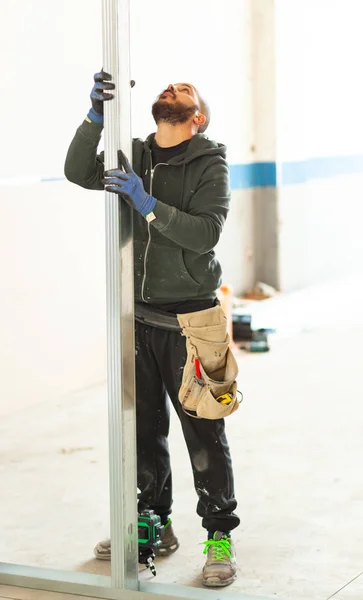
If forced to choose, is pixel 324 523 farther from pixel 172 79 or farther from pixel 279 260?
pixel 279 260

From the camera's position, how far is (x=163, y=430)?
306 cm

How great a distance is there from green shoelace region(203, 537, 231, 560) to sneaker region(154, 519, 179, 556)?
20 cm

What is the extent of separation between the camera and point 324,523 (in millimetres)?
3346

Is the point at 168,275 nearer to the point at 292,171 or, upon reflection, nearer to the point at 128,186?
the point at 128,186

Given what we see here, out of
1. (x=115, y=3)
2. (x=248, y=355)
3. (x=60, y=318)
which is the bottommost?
(x=248, y=355)

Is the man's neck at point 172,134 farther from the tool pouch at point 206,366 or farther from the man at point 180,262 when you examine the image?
the tool pouch at point 206,366

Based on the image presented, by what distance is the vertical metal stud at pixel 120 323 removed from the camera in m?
2.57

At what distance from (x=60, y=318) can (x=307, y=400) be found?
1.31 meters

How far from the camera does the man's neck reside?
9.44 feet

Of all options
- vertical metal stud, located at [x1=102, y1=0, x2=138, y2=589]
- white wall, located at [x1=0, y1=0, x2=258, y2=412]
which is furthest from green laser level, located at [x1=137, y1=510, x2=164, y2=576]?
white wall, located at [x1=0, y1=0, x2=258, y2=412]

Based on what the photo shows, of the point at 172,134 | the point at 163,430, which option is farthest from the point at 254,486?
the point at 172,134

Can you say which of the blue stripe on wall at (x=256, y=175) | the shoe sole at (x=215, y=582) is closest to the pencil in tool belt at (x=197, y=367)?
the shoe sole at (x=215, y=582)

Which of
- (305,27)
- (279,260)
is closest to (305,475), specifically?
(279,260)

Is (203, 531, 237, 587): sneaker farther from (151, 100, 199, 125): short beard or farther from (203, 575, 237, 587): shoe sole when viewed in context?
(151, 100, 199, 125): short beard
